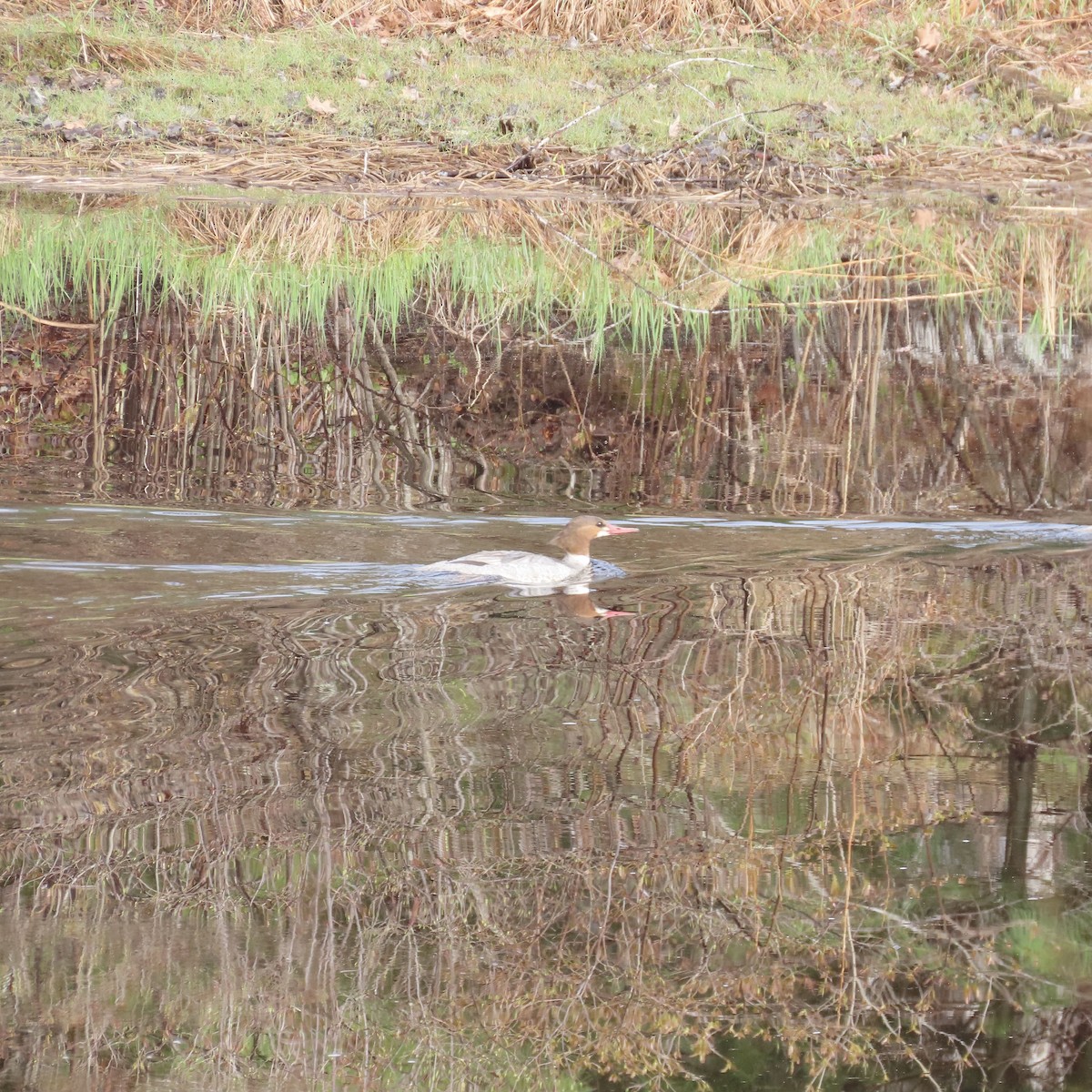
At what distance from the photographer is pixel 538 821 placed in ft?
Answer: 14.2

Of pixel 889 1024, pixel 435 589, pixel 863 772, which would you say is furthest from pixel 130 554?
pixel 889 1024

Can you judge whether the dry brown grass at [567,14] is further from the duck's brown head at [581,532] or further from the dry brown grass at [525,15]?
the duck's brown head at [581,532]

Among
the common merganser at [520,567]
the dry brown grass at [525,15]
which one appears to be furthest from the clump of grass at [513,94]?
the common merganser at [520,567]

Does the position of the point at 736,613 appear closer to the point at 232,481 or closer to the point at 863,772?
the point at 863,772

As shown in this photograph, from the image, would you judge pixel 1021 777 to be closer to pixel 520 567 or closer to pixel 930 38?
pixel 520 567

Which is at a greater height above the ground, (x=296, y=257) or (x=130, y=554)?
(x=296, y=257)

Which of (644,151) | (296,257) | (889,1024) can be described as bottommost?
(889,1024)

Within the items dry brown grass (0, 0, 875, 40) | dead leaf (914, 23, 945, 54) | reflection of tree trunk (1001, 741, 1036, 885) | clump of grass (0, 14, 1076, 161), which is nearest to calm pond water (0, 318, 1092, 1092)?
reflection of tree trunk (1001, 741, 1036, 885)

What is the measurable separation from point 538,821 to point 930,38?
53.1 ft

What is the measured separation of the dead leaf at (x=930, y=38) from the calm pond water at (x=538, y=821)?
12535mm

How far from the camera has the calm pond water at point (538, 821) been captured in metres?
3.45

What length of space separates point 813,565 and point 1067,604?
116 cm

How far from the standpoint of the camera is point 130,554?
7.26 meters

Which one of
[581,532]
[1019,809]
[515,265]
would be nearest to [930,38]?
[515,265]
